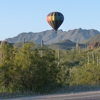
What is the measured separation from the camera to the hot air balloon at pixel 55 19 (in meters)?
30.1

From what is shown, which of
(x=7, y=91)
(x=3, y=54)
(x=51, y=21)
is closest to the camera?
(x=7, y=91)

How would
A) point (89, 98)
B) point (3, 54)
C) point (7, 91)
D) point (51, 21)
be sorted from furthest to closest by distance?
point (51, 21), point (3, 54), point (7, 91), point (89, 98)

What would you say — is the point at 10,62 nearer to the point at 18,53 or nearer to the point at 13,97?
the point at 18,53

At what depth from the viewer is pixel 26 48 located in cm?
1780

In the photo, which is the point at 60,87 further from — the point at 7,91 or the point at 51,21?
the point at 51,21

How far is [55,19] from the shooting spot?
30.0m

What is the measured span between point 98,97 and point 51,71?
4160 mm

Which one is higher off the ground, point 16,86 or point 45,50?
point 45,50

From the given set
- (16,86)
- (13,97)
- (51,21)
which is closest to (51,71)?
(16,86)

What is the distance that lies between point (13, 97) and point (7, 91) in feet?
5.45

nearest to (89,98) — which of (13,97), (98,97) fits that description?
(98,97)

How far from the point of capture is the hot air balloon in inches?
1185

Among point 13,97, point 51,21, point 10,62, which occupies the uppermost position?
point 51,21

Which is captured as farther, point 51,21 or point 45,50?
point 51,21
